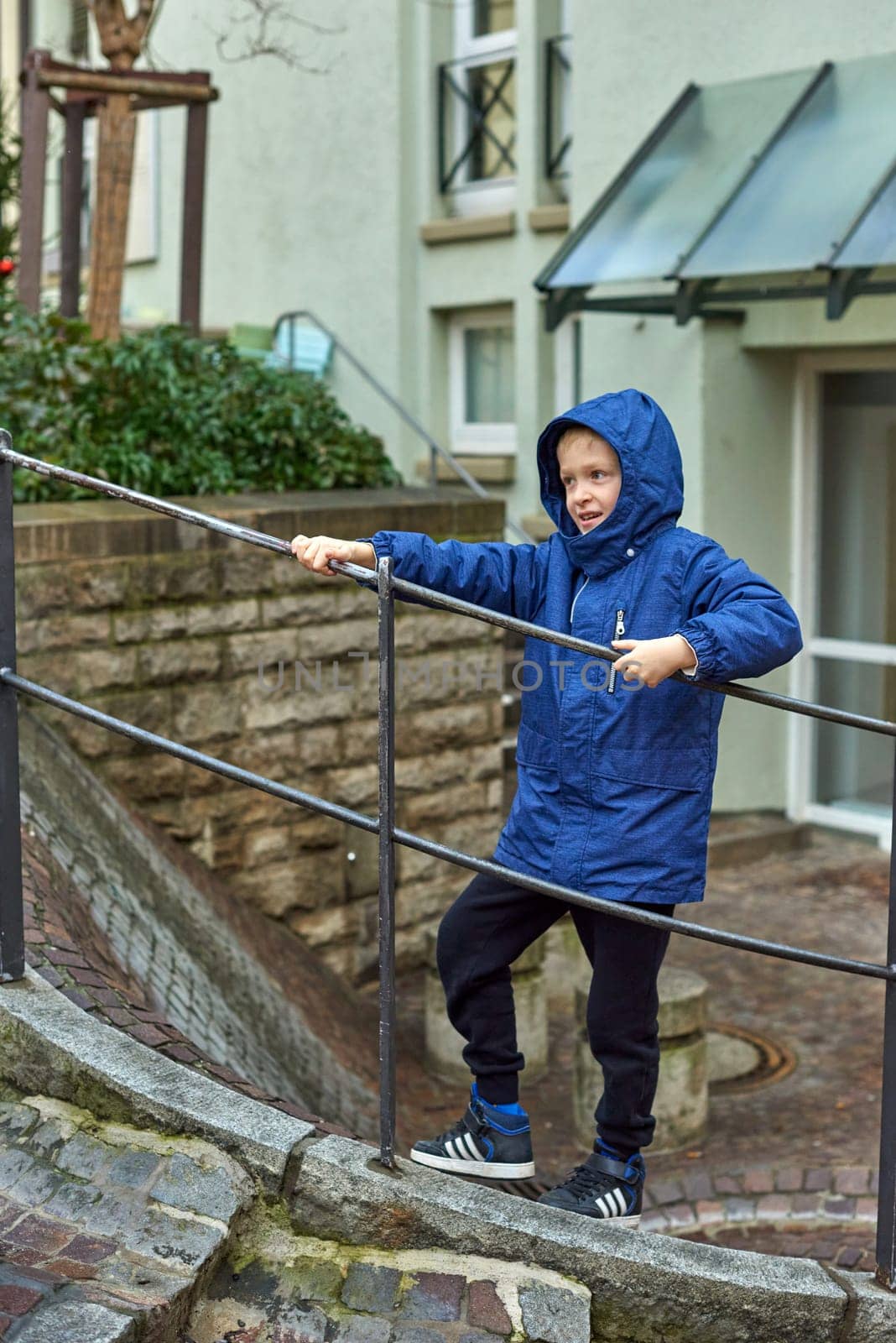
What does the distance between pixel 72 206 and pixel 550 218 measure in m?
2.96

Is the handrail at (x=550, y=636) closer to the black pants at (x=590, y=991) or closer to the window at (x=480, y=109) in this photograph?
the black pants at (x=590, y=991)

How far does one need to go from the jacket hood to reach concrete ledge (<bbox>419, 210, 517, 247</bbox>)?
800cm

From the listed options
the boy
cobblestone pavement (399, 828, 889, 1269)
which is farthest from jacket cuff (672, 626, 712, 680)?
cobblestone pavement (399, 828, 889, 1269)

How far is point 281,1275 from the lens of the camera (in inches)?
114

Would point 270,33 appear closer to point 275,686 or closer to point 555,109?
point 555,109

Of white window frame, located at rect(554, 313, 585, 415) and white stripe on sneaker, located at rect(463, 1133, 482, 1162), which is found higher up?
white window frame, located at rect(554, 313, 585, 415)

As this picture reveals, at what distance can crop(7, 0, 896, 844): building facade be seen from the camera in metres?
8.95

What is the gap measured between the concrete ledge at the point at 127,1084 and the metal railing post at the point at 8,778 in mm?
98

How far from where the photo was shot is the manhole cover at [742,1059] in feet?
20.0

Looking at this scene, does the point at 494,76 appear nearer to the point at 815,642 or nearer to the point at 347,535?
the point at 815,642

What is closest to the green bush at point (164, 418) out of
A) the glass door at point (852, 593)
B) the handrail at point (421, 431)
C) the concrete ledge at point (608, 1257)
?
the handrail at point (421, 431)

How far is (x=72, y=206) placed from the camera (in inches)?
369

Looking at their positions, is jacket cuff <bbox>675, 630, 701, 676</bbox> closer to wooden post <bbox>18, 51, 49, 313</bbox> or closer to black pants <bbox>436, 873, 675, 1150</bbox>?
black pants <bbox>436, 873, 675, 1150</bbox>

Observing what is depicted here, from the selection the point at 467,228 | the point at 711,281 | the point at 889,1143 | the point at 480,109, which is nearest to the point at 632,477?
the point at 889,1143
